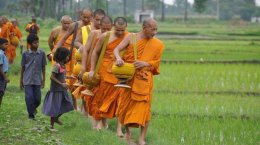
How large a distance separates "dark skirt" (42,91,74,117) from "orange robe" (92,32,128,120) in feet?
1.35

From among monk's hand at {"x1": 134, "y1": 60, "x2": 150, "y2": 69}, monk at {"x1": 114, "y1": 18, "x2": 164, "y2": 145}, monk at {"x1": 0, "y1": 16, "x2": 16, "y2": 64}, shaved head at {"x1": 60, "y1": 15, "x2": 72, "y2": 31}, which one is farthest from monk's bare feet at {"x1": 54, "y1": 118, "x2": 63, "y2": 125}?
monk at {"x1": 0, "y1": 16, "x2": 16, "y2": 64}

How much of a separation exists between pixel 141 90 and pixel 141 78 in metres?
0.16

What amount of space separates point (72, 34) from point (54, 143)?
351cm

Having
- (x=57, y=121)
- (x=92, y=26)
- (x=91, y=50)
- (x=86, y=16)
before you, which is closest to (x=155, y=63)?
(x=91, y=50)

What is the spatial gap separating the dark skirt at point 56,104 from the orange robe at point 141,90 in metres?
0.88

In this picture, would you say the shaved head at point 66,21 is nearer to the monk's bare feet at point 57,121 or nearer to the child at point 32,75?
the child at point 32,75

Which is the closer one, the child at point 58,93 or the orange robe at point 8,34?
the child at point 58,93

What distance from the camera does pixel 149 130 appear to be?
9531 millimetres

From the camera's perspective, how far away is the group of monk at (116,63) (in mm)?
8742

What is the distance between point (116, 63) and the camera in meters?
8.61

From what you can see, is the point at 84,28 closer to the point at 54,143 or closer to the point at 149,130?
the point at 149,130

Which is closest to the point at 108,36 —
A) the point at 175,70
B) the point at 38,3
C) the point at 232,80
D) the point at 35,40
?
the point at 35,40

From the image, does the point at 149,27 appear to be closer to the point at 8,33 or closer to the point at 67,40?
the point at 67,40

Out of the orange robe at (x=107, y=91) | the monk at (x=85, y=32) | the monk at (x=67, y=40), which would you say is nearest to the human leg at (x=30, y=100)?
the monk at (x=85, y=32)
